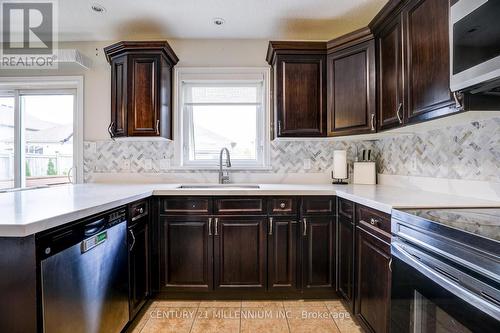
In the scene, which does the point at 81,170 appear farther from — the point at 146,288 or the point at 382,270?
the point at 382,270

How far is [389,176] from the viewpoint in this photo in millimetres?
2449

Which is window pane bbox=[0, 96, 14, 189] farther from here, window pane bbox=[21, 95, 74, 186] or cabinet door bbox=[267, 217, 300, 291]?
cabinet door bbox=[267, 217, 300, 291]

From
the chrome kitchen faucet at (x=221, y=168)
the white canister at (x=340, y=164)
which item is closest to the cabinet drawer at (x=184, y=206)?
the chrome kitchen faucet at (x=221, y=168)

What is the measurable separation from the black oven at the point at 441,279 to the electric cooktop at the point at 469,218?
40 mm

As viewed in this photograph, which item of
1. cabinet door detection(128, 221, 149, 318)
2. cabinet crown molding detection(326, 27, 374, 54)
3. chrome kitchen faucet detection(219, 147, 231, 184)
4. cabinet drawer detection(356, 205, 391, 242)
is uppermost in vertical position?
cabinet crown molding detection(326, 27, 374, 54)

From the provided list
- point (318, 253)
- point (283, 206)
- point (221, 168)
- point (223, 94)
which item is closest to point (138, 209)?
point (221, 168)

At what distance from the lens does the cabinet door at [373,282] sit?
142 cm

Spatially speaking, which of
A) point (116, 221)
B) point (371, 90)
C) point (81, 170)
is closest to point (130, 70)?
point (81, 170)

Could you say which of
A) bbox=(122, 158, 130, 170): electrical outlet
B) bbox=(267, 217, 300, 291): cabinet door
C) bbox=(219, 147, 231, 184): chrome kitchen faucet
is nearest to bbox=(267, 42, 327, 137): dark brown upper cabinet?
bbox=(219, 147, 231, 184): chrome kitchen faucet

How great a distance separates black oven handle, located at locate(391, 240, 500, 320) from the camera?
2.60ft

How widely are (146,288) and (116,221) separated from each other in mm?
726

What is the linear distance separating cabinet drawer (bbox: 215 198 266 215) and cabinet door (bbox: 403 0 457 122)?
47.7 inches

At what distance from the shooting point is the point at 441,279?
0.98 meters

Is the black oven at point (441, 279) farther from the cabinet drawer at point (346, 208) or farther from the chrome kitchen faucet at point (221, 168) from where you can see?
the chrome kitchen faucet at point (221, 168)
